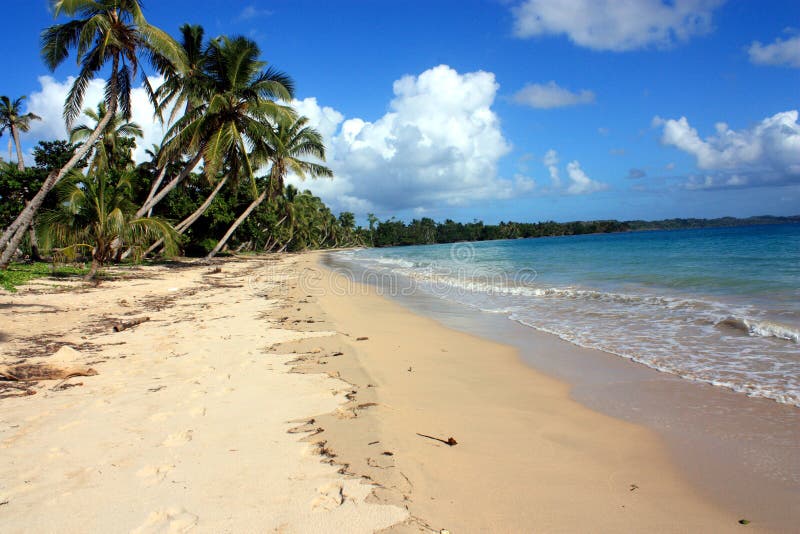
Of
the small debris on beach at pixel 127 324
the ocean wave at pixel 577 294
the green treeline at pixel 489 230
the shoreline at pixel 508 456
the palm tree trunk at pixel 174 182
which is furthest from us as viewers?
the green treeline at pixel 489 230

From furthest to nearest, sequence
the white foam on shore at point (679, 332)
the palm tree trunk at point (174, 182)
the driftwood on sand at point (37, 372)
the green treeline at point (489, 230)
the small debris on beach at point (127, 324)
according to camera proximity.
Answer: the green treeline at point (489, 230), the palm tree trunk at point (174, 182), the small debris on beach at point (127, 324), the white foam on shore at point (679, 332), the driftwood on sand at point (37, 372)

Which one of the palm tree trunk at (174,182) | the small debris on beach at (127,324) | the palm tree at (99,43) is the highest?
the palm tree at (99,43)

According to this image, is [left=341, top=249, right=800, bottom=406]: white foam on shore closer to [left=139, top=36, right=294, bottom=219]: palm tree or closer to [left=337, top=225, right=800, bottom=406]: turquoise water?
[left=337, top=225, right=800, bottom=406]: turquoise water

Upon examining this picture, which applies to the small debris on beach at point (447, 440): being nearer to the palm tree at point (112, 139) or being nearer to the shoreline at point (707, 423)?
the shoreline at point (707, 423)

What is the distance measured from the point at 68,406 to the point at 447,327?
5.92 m

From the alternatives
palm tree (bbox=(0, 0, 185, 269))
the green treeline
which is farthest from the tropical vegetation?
the green treeline

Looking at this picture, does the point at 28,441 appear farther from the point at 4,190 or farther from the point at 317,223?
the point at 317,223

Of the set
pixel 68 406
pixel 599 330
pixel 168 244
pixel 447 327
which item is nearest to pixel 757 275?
pixel 599 330

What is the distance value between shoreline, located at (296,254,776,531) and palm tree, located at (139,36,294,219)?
17.1 meters

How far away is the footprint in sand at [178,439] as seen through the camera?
3.07m

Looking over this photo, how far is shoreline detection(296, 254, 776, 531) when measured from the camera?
2.36 metres

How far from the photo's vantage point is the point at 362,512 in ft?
7.39

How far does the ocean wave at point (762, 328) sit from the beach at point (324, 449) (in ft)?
13.4

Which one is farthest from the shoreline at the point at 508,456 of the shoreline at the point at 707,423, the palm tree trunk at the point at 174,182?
the palm tree trunk at the point at 174,182
